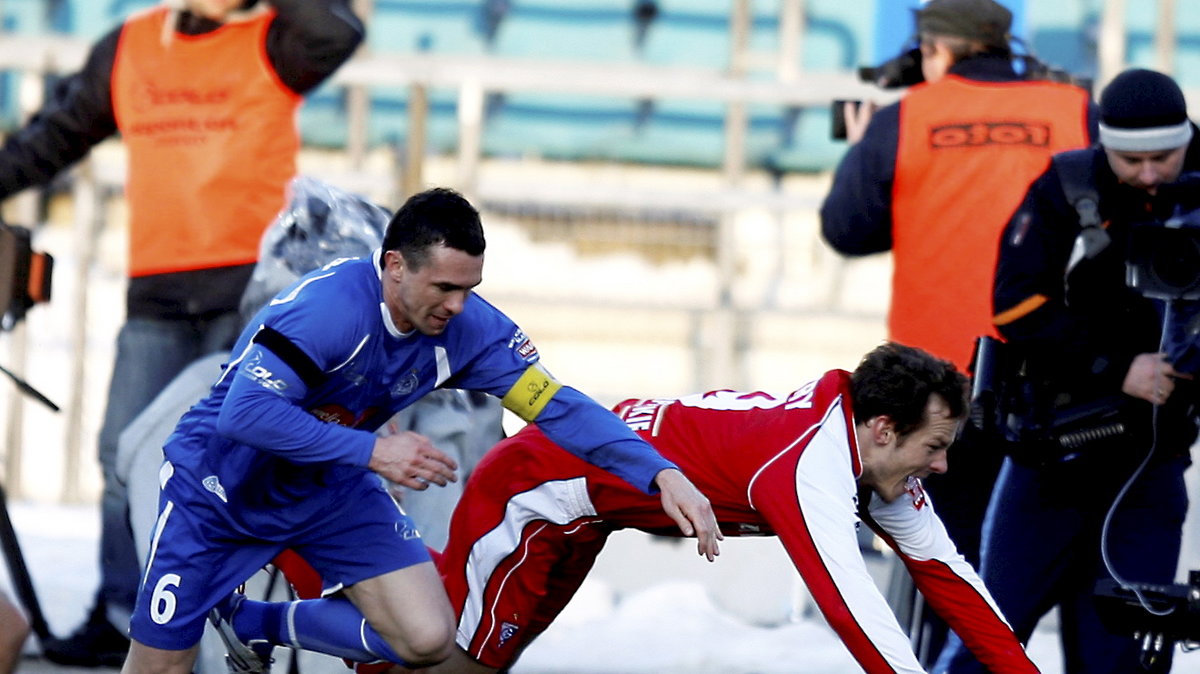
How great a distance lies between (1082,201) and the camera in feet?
15.4

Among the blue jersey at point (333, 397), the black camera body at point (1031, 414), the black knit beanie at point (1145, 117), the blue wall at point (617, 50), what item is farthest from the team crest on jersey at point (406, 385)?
the blue wall at point (617, 50)

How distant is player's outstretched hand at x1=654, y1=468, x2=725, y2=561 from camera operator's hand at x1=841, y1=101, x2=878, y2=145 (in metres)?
1.91

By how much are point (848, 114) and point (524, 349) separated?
1710 millimetres

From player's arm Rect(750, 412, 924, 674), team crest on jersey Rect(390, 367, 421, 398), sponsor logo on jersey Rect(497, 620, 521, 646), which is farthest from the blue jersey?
sponsor logo on jersey Rect(497, 620, 521, 646)

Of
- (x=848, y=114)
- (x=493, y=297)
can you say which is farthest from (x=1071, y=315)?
(x=493, y=297)

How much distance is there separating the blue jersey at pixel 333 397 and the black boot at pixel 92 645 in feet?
4.68

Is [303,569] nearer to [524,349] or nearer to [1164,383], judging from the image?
[524,349]

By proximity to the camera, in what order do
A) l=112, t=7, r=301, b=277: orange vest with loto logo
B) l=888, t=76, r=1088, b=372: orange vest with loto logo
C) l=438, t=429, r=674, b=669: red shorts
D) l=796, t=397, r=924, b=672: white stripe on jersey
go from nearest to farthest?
l=796, t=397, r=924, b=672: white stripe on jersey < l=438, t=429, r=674, b=669: red shorts < l=888, t=76, r=1088, b=372: orange vest with loto logo < l=112, t=7, r=301, b=277: orange vest with loto logo

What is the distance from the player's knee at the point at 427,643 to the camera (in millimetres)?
4527

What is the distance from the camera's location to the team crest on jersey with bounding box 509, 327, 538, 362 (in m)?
4.46

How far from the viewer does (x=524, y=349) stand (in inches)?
177

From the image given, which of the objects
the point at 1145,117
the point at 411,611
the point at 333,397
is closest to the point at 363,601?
the point at 411,611

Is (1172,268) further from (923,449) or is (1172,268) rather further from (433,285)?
(433,285)

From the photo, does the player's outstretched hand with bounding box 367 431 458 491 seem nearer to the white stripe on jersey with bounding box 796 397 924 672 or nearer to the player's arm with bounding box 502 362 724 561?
the player's arm with bounding box 502 362 724 561
